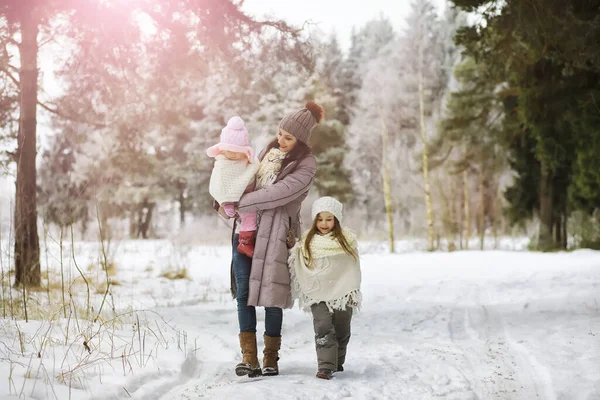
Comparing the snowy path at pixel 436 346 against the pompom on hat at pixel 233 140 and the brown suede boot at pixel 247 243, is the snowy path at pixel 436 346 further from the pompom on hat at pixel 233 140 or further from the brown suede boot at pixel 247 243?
the pompom on hat at pixel 233 140

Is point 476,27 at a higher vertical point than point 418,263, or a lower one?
higher

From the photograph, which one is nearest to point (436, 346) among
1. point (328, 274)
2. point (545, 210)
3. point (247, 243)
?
point (328, 274)

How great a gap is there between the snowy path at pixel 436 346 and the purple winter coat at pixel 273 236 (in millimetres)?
590

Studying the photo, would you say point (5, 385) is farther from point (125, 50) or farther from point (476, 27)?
point (476, 27)

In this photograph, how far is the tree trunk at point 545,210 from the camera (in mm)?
17641

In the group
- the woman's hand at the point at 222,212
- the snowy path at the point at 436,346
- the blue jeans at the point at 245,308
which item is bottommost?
the snowy path at the point at 436,346

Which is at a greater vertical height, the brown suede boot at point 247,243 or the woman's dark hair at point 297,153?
the woman's dark hair at point 297,153

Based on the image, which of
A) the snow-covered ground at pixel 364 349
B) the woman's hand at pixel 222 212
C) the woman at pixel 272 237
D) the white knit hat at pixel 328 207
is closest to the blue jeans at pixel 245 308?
the woman at pixel 272 237

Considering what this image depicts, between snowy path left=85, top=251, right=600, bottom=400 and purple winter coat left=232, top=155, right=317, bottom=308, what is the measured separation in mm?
590

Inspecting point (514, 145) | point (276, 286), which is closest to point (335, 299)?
point (276, 286)

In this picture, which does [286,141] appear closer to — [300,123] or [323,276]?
[300,123]

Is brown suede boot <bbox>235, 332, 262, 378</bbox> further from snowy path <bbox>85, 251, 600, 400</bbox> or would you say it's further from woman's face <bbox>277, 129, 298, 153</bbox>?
woman's face <bbox>277, 129, 298, 153</bbox>

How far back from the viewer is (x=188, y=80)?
10.3 meters

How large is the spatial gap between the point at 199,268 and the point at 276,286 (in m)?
10.8
